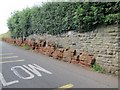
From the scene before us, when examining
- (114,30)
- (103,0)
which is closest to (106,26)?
(114,30)

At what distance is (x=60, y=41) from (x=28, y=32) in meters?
6.09

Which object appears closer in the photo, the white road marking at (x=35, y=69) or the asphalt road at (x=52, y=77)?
the asphalt road at (x=52, y=77)

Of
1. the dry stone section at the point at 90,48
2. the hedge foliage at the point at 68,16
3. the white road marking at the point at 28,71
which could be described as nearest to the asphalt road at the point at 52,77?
the white road marking at the point at 28,71

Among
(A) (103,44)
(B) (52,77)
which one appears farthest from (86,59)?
(B) (52,77)

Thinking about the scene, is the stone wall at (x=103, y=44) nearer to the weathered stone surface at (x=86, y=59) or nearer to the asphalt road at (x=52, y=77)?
the weathered stone surface at (x=86, y=59)

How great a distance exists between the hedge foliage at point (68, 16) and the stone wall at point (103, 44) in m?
0.29

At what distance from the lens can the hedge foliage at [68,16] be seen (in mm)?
8636

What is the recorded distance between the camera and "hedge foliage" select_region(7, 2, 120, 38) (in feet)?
28.3

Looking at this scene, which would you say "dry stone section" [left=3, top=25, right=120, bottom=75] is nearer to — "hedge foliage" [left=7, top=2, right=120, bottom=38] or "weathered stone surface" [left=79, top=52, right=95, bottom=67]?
"weathered stone surface" [left=79, top=52, right=95, bottom=67]

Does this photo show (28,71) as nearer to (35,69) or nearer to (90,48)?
(35,69)

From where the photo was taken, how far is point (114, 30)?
8.16 meters

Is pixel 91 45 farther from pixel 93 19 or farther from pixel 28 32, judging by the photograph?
pixel 28 32

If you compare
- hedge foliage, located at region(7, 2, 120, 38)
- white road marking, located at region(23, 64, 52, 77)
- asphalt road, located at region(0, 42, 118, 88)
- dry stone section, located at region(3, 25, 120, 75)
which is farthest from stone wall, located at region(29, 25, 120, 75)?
white road marking, located at region(23, 64, 52, 77)

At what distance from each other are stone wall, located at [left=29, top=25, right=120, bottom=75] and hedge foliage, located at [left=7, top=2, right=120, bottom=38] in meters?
0.29
